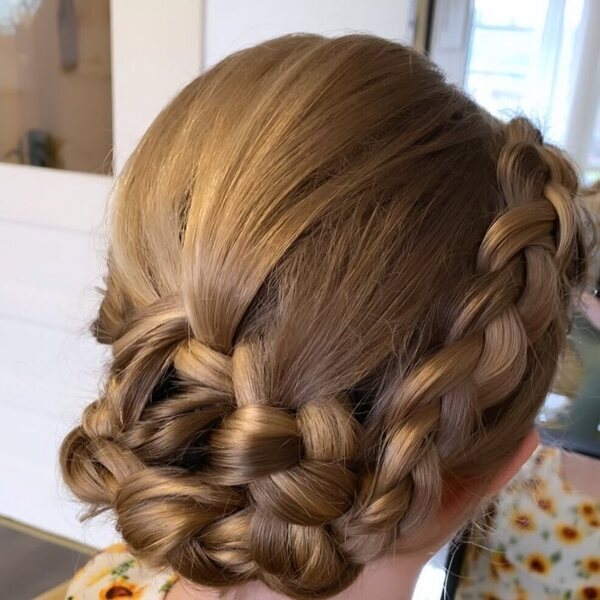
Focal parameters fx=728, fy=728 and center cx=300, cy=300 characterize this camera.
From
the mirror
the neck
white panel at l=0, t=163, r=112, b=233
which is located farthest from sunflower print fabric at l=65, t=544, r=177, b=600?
the mirror

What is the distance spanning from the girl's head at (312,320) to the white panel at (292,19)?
0.63m

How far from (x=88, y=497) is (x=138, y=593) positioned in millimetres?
290

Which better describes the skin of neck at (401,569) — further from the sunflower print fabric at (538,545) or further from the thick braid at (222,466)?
the sunflower print fabric at (538,545)

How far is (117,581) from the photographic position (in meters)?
0.85

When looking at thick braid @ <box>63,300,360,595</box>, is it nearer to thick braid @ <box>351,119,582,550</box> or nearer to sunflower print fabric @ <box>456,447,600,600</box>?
thick braid @ <box>351,119,582,550</box>

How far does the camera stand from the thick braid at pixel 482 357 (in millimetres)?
493

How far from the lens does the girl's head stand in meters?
0.48

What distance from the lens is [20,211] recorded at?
1552mm

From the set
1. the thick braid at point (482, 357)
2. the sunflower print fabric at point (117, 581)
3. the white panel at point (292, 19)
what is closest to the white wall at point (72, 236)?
the white panel at point (292, 19)

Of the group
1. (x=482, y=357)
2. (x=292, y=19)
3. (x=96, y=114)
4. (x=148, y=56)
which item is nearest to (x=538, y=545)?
(x=482, y=357)

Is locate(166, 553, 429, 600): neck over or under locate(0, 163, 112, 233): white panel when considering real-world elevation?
under

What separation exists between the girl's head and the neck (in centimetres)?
7

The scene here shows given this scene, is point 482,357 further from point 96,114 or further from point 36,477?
point 36,477

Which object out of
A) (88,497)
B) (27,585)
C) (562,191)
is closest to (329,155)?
(562,191)
